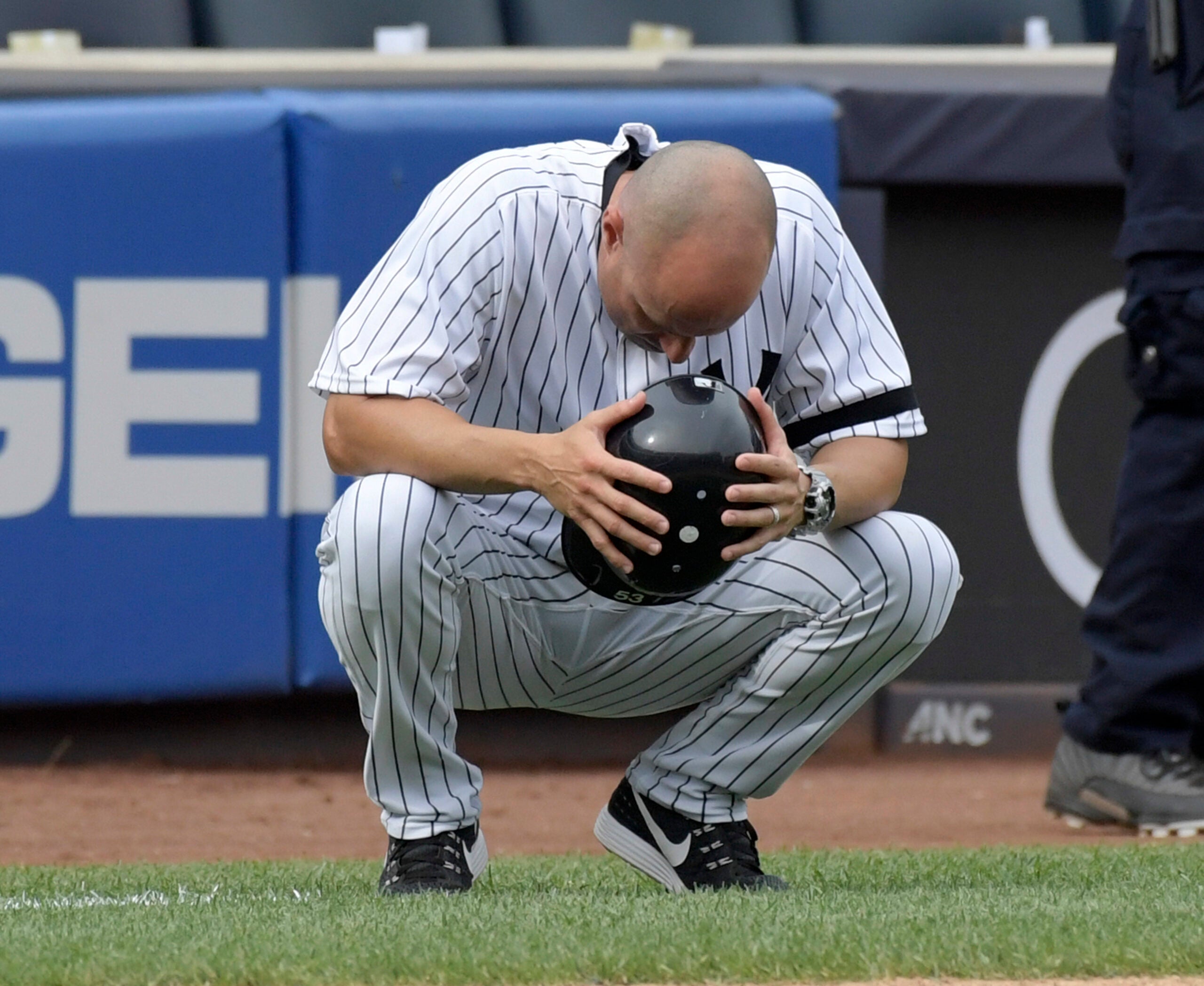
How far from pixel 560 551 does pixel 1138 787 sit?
1.54 m

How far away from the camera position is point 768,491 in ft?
8.86

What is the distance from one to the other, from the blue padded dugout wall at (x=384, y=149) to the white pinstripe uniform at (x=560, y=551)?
2116 mm

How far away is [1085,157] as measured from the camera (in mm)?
5543

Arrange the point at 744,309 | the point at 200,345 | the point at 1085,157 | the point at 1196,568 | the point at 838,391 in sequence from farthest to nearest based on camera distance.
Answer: the point at 1085,157, the point at 200,345, the point at 1196,568, the point at 838,391, the point at 744,309

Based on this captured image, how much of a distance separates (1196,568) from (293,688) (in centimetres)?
231

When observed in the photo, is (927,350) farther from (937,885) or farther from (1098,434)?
(937,885)

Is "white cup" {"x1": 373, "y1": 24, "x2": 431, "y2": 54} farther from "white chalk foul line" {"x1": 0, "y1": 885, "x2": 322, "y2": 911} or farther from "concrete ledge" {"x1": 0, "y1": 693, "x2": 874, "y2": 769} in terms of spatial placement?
"white chalk foul line" {"x1": 0, "y1": 885, "x2": 322, "y2": 911}

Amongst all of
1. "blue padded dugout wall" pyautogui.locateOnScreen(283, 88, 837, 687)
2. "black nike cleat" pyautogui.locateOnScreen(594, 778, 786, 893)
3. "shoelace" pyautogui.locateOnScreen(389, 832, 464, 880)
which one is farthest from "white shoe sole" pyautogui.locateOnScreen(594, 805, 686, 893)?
"blue padded dugout wall" pyautogui.locateOnScreen(283, 88, 837, 687)

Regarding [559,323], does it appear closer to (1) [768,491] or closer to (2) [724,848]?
(1) [768,491]

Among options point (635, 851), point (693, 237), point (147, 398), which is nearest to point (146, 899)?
point (635, 851)

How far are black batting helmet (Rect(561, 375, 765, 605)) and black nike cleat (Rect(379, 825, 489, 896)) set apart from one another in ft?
1.55

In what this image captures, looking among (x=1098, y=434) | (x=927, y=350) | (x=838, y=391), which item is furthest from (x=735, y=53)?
(x=838, y=391)

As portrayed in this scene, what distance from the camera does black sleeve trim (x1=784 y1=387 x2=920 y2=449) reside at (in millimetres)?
3008

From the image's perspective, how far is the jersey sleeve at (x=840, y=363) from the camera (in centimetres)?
300
